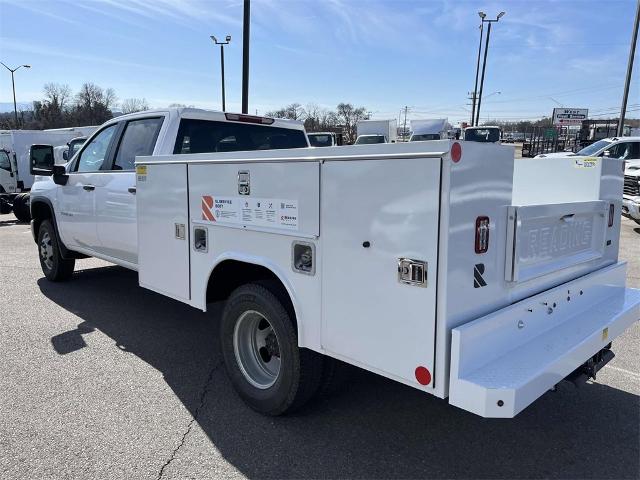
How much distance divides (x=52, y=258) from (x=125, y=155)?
8.68 feet

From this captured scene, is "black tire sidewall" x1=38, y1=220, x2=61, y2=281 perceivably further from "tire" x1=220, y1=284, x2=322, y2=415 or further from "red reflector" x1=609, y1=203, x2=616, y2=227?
"red reflector" x1=609, y1=203, x2=616, y2=227

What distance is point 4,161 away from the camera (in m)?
→ 18.7

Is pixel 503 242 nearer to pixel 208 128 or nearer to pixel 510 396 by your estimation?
pixel 510 396

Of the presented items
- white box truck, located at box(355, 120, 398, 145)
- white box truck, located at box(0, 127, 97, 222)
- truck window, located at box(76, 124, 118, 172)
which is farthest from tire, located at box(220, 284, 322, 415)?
white box truck, located at box(355, 120, 398, 145)

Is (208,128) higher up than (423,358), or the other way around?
(208,128)

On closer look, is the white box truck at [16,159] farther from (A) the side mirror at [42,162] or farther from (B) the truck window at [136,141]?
(B) the truck window at [136,141]

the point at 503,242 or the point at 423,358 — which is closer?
the point at 423,358

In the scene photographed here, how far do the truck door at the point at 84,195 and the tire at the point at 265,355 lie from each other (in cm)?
266

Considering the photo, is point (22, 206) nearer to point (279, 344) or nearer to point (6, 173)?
point (6, 173)

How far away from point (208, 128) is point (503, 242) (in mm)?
3299

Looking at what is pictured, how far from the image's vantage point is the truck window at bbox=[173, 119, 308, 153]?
486cm

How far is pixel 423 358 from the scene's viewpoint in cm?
238

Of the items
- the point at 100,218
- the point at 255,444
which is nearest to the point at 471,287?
the point at 255,444

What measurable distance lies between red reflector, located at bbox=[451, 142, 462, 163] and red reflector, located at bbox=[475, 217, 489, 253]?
0.33m
